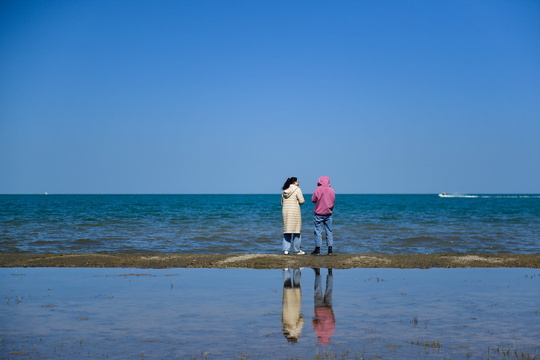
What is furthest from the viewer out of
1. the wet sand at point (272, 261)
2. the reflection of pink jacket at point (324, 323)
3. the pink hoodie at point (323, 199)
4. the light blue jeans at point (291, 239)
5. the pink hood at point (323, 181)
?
the pink hood at point (323, 181)

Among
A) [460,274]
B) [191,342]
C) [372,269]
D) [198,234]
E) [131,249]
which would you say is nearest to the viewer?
[191,342]

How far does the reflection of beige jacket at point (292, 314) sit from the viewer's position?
6801 mm

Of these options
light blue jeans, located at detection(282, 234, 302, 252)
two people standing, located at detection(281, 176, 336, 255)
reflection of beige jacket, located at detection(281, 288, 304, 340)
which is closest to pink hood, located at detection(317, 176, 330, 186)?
two people standing, located at detection(281, 176, 336, 255)

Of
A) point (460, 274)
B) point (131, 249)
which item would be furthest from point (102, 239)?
point (460, 274)

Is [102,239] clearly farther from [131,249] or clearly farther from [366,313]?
[366,313]

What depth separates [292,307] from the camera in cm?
838

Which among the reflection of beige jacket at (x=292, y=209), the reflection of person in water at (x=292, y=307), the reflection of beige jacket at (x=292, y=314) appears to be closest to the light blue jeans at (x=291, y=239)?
the reflection of beige jacket at (x=292, y=209)

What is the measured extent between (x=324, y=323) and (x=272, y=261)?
6850mm

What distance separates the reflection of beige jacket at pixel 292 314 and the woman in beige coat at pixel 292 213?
5.76 metres

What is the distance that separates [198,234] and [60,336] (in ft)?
67.7

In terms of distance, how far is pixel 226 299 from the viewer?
9047mm

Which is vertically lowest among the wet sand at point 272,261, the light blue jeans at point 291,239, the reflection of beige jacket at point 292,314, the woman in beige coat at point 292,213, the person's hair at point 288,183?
the wet sand at point 272,261

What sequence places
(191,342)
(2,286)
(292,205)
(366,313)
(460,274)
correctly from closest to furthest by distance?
(191,342)
(366,313)
(2,286)
(460,274)
(292,205)

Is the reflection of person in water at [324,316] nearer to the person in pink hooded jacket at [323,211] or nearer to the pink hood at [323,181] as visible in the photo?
the person in pink hooded jacket at [323,211]
